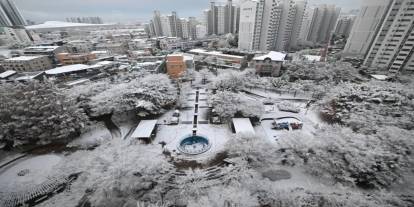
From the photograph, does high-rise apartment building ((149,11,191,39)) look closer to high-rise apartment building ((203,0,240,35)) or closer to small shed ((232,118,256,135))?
high-rise apartment building ((203,0,240,35))

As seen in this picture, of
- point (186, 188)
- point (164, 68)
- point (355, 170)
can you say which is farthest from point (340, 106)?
point (164, 68)

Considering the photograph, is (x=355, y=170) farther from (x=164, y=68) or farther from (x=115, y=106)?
(x=164, y=68)

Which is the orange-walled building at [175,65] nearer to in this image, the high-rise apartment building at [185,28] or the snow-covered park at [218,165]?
the snow-covered park at [218,165]

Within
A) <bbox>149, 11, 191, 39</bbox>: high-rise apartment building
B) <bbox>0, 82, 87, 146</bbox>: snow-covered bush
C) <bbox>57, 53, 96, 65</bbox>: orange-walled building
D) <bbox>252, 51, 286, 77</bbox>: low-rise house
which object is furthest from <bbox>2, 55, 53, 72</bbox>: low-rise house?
<bbox>149, 11, 191, 39</bbox>: high-rise apartment building

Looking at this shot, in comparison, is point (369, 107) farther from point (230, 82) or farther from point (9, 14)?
point (9, 14)

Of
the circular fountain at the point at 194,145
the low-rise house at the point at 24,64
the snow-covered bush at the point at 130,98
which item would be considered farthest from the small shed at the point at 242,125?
the low-rise house at the point at 24,64

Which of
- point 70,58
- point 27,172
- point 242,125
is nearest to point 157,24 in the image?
point 70,58
